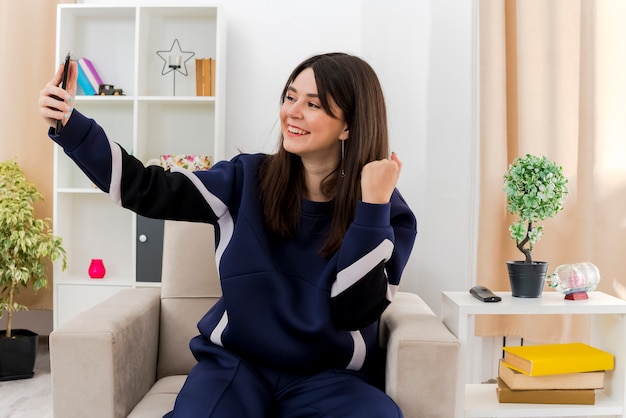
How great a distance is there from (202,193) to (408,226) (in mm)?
489

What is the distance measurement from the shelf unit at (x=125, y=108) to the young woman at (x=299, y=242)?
62.3 inches

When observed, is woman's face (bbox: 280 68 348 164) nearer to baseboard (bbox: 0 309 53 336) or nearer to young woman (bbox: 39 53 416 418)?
young woman (bbox: 39 53 416 418)

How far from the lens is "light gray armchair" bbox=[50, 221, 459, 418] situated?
1.54 m

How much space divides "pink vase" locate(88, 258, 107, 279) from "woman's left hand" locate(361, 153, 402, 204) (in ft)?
6.69

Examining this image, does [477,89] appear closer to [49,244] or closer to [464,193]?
[464,193]

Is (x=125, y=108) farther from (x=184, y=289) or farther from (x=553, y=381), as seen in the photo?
(x=553, y=381)

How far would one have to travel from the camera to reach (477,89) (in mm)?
2746

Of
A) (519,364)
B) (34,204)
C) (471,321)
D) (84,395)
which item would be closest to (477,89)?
(471,321)

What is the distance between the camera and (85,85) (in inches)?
131

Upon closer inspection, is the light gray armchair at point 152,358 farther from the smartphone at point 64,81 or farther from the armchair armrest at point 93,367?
the smartphone at point 64,81

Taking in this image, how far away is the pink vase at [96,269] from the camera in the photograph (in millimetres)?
3303

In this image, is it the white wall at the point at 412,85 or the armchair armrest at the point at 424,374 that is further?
the white wall at the point at 412,85

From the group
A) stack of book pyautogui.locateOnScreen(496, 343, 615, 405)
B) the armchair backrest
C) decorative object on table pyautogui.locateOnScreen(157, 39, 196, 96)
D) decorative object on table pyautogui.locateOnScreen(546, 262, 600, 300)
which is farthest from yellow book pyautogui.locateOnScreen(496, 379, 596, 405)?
decorative object on table pyautogui.locateOnScreen(157, 39, 196, 96)

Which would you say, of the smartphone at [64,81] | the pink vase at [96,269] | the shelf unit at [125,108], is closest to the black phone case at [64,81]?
the smartphone at [64,81]
